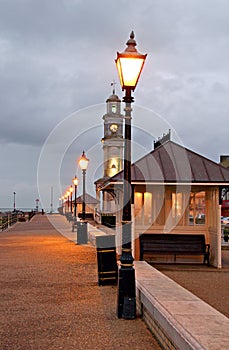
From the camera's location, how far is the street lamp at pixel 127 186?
25.0ft

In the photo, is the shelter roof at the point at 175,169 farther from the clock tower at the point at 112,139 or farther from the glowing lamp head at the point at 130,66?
the clock tower at the point at 112,139

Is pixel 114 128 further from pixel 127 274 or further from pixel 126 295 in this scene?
pixel 126 295

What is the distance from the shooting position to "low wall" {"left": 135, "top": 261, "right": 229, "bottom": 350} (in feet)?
15.8

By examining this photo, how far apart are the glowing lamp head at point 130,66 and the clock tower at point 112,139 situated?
65.3 meters

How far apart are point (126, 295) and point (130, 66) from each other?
11.5 feet

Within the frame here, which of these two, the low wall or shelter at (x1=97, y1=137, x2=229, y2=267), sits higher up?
shelter at (x1=97, y1=137, x2=229, y2=267)

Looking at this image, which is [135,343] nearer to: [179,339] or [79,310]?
[179,339]

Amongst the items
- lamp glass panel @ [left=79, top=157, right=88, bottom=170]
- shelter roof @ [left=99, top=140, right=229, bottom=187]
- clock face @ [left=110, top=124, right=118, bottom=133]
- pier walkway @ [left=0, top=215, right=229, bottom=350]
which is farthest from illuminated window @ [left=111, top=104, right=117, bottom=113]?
pier walkway @ [left=0, top=215, right=229, bottom=350]

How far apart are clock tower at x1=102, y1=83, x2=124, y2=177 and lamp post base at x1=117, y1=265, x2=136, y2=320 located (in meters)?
65.5

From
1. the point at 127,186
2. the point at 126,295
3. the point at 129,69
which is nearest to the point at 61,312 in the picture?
the point at 126,295

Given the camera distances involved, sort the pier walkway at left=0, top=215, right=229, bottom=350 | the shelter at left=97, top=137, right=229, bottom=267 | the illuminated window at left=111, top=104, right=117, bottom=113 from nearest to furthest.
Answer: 1. the pier walkway at left=0, top=215, right=229, bottom=350
2. the shelter at left=97, top=137, right=229, bottom=267
3. the illuminated window at left=111, top=104, right=117, bottom=113

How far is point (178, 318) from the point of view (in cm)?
568

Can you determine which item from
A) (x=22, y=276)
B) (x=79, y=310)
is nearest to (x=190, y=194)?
(x=22, y=276)

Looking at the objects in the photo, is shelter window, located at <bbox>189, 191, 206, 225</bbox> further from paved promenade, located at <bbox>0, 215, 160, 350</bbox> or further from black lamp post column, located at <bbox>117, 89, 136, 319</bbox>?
black lamp post column, located at <bbox>117, 89, 136, 319</bbox>
